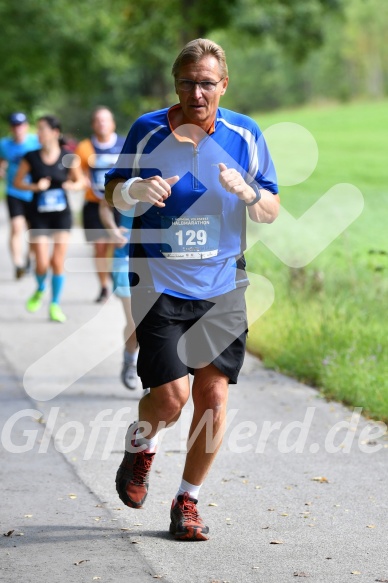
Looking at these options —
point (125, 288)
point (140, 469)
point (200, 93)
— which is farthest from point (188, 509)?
point (125, 288)

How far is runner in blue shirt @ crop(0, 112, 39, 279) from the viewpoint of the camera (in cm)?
1541

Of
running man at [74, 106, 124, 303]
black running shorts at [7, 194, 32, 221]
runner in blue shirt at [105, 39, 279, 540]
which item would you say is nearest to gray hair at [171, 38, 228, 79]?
runner in blue shirt at [105, 39, 279, 540]

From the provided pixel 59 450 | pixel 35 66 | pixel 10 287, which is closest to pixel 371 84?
pixel 35 66

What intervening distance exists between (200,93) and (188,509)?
5.88 feet

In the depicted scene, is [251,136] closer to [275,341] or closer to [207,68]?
[207,68]

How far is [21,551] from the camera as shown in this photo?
500 centimetres

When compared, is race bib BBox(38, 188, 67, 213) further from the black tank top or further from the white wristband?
the white wristband

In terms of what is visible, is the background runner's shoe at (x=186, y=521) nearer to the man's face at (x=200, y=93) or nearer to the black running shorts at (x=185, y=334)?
the black running shorts at (x=185, y=334)

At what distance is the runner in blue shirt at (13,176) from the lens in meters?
15.4

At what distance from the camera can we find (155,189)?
4863 millimetres

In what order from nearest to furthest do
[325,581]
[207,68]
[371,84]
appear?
1. [325,581]
2. [207,68]
3. [371,84]

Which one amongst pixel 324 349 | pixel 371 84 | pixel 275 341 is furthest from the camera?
pixel 371 84

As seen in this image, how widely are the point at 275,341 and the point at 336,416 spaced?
2239 mm

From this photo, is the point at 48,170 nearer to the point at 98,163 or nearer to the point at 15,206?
the point at 98,163
